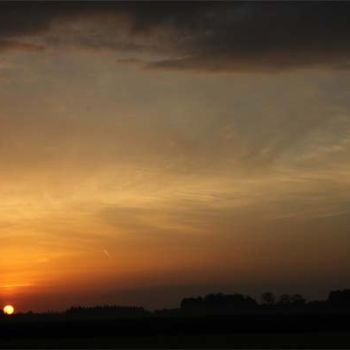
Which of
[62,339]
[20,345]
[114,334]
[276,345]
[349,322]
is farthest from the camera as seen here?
[349,322]

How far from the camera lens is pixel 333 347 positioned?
1487 inches

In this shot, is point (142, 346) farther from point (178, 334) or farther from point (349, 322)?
point (349, 322)

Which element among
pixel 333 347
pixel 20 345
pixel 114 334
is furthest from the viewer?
pixel 114 334

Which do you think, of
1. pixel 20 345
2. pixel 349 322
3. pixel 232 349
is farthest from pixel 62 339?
pixel 349 322

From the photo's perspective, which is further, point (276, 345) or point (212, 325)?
point (212, 325)

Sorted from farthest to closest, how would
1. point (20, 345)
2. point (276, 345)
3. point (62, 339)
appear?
point (62, 339), point (20, 345), point (276, 345)

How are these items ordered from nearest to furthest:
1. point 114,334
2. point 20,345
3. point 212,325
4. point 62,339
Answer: point 20,345, point 62,339, point 114,334, point 212,325

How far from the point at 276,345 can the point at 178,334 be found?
11.6 m

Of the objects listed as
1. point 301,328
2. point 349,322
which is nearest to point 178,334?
point 301,328

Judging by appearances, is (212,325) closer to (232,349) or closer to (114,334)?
(114,334)

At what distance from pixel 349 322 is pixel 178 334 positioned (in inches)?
585

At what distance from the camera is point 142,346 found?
41.2 meters

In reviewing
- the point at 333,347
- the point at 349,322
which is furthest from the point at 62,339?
the point at 349,322

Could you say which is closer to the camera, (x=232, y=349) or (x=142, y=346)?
(x=232, y=349)
